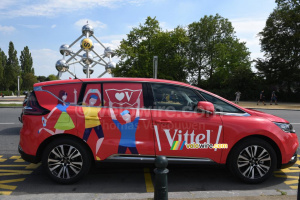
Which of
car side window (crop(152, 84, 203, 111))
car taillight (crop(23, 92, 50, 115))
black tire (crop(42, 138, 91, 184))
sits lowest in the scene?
black tire (crop(42, 138, 91, 184))

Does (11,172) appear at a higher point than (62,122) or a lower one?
lower

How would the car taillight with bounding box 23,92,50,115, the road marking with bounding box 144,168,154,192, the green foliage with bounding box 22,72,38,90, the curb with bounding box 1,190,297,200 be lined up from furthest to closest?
1. the green foliage with bounding box 22,72,38,90
2. the car taillight with bounding box 23,92,50,115
3. the road marking with bounding box 144,168,154,192
4. the curb with bounding box 1,190,297,200

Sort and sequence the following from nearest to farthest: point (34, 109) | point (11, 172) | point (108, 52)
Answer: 1. point (34, 109)
2. point (11, 172)
3. point (108, 52)

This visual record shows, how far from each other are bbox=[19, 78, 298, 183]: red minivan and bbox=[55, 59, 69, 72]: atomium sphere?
31.5 m

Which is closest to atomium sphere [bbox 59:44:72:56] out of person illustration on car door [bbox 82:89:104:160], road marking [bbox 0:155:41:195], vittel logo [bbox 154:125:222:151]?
road marking [bbox 0:155:41:195]

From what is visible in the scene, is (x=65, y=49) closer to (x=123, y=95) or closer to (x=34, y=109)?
(x=34, y=109)

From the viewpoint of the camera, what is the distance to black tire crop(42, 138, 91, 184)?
389 centimetres

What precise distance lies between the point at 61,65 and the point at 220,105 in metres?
32.5

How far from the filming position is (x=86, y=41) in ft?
111

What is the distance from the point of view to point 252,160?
399 cm

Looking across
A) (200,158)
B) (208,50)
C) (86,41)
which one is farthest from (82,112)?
(208,50)

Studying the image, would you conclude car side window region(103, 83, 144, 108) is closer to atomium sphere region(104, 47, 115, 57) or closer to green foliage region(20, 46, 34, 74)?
atomium sphere region(104, 47, 115, 57)

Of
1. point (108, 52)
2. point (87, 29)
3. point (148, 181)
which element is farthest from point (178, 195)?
point (87, 29)

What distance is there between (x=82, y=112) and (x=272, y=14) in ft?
131
